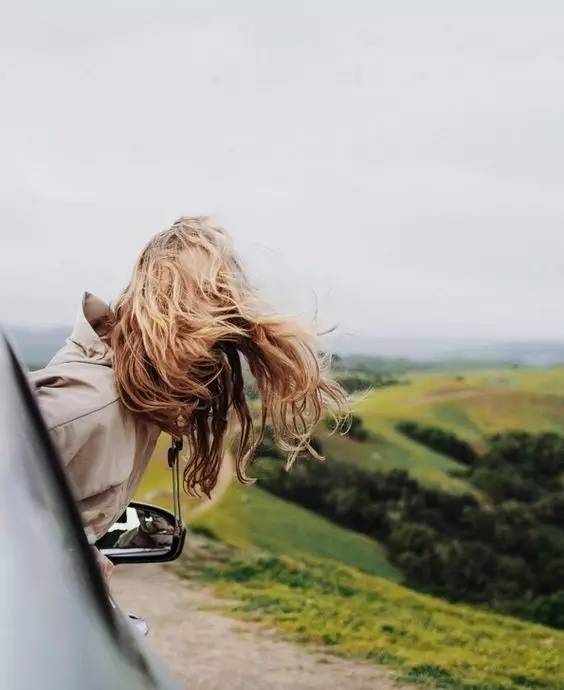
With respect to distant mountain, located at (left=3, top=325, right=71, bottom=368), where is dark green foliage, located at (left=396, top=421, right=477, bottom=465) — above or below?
below

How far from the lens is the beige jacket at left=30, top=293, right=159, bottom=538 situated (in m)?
1.34

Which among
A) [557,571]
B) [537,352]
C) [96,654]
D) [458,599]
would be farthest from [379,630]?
[96,654]

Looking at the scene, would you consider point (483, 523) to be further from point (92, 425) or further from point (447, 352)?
point (92, 425)

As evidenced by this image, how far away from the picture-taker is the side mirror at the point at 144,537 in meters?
1.76

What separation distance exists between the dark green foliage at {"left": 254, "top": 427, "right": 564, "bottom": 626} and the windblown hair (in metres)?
2.98

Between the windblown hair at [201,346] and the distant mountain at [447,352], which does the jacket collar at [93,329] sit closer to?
the windblown hair at [201,346]

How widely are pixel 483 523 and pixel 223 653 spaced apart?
126 cm

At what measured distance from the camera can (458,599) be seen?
4.55 m

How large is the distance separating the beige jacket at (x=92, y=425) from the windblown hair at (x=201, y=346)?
3cm

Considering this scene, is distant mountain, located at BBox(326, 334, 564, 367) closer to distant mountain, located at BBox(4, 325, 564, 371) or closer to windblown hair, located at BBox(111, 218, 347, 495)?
distant mountain, located at BBox(4, 325, 564, 371)

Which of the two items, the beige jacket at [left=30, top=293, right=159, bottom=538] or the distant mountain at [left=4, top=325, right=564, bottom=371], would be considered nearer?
the beige jacket at [left=30, top=293, right=159, bottom=538]

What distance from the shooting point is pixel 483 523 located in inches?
183

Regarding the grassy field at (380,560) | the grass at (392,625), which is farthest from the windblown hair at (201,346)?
the grassy field at (380,560)

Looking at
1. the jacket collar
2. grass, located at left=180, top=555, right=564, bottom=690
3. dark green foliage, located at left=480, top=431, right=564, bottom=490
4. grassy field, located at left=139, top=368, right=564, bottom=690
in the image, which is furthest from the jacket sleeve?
dark green foliage, located at left=480, top=431, right=564, bottom=490
